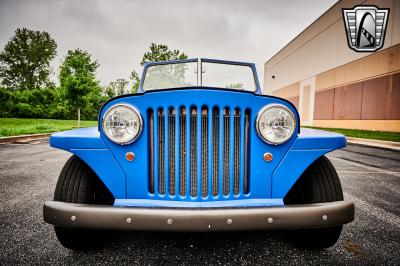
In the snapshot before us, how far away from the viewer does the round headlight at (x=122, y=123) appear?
1.52 metres

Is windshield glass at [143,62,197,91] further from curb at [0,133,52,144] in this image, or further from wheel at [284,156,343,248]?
curb at [0,133,52,144]

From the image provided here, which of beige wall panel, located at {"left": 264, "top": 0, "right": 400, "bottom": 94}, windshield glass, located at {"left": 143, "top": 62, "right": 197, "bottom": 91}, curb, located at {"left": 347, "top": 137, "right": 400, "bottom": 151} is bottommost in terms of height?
curb, located at {"left": 347, "top": 137, "right": 400, "bottom": 151}

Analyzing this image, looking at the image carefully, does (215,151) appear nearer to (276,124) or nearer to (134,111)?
(276,124)

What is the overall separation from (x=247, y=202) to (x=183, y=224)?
1.50 feet

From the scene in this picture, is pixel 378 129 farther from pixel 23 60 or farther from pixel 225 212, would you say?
pixel 23 60

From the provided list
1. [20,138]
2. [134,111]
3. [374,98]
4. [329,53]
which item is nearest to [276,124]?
[134,111]

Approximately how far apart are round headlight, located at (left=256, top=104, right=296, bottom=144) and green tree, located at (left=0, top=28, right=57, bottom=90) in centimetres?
4764

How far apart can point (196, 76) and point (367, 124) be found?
1593 cm

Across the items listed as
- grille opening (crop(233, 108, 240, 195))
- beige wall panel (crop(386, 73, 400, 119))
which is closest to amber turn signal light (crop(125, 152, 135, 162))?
grille opening (crop(233, 108, 240, 195))

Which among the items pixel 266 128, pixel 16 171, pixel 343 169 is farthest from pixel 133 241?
pixel 343 169

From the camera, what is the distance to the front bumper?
131cm

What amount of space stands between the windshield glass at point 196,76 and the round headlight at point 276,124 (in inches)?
51.6

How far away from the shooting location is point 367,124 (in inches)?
586

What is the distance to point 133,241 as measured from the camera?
1891 millimetres
